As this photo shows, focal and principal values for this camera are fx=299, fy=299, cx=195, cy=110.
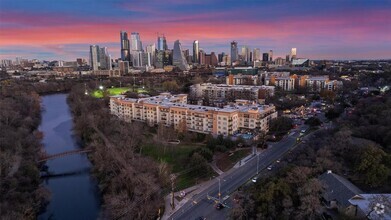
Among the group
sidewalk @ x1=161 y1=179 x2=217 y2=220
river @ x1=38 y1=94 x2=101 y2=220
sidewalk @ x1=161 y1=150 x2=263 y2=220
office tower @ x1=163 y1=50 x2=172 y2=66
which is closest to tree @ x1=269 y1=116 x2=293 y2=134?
sidewalk @ x1=161 y1=150 x2=263 y2=220

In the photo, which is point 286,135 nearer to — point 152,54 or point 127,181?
point 127,181

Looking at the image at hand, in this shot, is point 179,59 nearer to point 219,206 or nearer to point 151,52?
point 151,52

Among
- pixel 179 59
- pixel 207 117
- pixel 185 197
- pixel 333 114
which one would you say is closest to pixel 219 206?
pixel 185 197

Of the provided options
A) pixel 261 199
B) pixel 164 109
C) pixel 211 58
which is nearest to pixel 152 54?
pixel 211 58

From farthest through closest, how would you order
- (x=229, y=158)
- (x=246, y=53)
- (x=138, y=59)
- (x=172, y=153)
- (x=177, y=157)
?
(x=246, y=53), (x=138, y=59), (x=172, y=153), (x=177, y=157), (x=229, y=158)

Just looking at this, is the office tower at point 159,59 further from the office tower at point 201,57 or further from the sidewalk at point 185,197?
the sidewalk at point 185,197

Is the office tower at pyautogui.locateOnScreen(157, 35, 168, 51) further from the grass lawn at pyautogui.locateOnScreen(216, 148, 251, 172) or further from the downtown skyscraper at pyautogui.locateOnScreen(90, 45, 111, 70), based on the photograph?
the grass lawn at pyautogui.locateOnScreen(216, 148, 251, 172)
